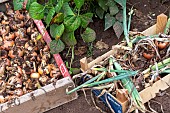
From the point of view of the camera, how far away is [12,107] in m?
2.27

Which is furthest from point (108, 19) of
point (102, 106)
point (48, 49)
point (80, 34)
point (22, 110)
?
point (22, 110)

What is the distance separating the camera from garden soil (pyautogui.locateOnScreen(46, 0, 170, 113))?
2.40 m

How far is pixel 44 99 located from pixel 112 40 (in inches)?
27.5

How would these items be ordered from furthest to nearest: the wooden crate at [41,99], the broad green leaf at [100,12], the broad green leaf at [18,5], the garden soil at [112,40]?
the broad green leaf at [100,12] < the broad green leaf at [18,5] < the garden soil at [112,40] < the wooden crate at [41,99]

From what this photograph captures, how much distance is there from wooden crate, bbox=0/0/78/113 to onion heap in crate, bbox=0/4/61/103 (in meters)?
0.14

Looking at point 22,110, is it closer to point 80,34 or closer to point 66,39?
point 66,39

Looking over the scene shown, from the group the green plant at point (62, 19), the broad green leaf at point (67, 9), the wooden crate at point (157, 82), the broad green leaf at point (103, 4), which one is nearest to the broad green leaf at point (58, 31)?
the green plant at point (62, 19)

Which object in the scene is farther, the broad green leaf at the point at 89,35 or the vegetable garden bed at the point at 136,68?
the broad green leaf at the point at 89,35

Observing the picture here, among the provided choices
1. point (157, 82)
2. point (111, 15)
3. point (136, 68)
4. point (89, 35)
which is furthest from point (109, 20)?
point (157, 82)

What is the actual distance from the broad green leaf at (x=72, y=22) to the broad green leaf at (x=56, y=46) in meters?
0.15

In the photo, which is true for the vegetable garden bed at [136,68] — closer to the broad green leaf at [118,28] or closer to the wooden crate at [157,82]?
the wooden crate at [157,82]

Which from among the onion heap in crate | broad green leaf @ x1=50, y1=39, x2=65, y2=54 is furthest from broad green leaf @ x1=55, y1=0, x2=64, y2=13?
the onion heap in crate

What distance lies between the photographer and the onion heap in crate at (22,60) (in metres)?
2.48

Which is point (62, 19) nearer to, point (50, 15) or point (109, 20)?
point (50, 15)
